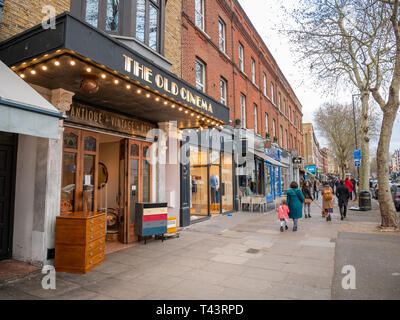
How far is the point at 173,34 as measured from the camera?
9.30 meters

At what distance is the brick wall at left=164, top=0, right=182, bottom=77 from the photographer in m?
8.94

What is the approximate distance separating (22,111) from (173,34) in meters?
7.03

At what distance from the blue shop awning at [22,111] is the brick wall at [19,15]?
3.24 ft

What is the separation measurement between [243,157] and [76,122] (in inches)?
389

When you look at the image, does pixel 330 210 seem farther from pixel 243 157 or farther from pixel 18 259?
pixel 18 259

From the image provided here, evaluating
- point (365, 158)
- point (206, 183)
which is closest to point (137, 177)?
point (206, 183)

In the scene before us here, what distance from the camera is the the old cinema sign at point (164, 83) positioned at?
4726 millimetres

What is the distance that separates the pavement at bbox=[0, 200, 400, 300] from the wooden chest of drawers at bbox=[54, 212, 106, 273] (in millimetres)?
178

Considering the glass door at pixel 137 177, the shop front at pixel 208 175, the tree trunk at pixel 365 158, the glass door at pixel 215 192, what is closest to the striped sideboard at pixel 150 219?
the glass door at pixel 137 177

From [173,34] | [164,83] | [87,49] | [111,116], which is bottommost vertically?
[111,116]

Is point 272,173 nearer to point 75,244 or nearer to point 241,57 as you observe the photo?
point 241,57

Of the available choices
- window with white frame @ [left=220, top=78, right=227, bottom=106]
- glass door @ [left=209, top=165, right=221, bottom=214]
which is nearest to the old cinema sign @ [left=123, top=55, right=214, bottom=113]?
glass door @ [left=209, top=165, right=221, bottom=214]

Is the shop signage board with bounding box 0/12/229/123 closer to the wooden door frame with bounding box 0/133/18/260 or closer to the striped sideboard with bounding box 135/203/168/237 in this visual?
the wooden door frame with bounding box 0/133/18/260

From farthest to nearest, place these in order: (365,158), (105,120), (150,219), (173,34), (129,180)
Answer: (365,158) → (173,34) → (129,180) → (150,219) → (105,120)
